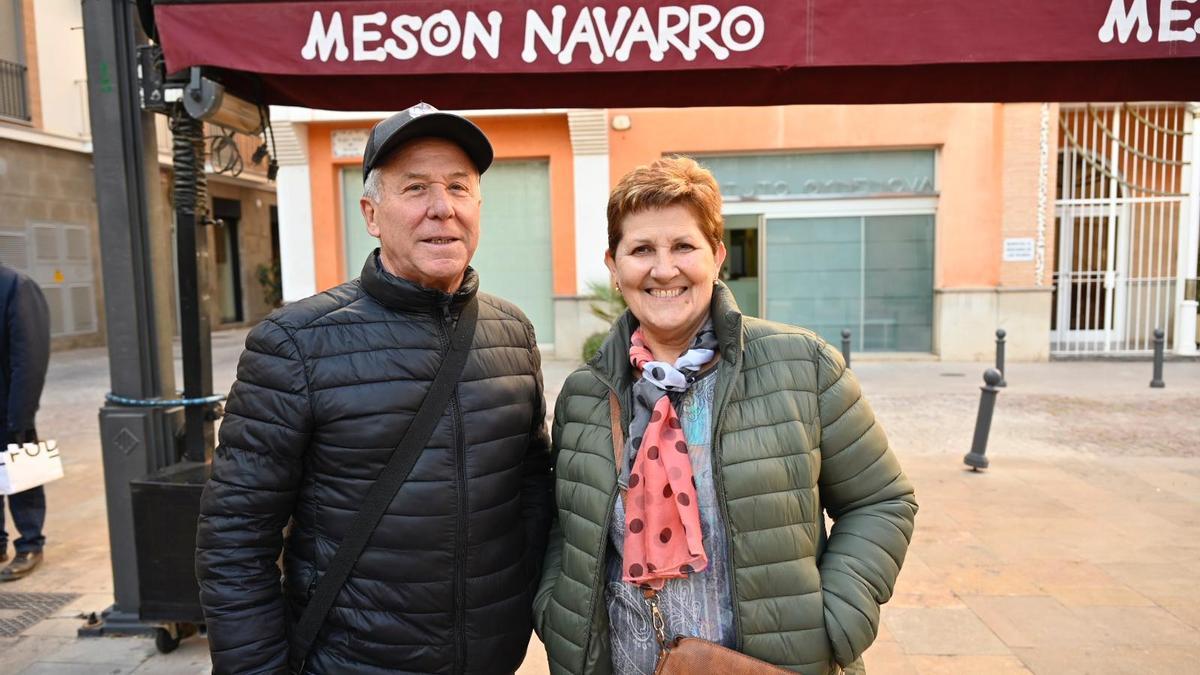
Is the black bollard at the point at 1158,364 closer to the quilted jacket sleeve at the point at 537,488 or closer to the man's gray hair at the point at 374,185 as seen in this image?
the quilted jacket sleeve at the point at 537,488

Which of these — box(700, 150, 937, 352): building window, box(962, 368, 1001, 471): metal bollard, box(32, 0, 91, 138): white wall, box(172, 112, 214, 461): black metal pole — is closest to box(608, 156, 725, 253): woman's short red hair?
box(172, 112, 214, 461): black metal pole

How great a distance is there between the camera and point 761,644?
174 centimetres

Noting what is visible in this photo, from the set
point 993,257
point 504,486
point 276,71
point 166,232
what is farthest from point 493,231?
point 504,486

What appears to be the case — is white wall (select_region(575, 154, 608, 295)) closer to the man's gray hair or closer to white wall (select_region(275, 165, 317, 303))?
white wall (select_region(275, 165, 317, 303))

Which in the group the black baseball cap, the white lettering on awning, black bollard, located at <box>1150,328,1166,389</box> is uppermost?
the white lettering on awning

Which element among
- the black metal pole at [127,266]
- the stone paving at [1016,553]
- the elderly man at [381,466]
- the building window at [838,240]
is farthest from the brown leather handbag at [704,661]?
the building window at [838,240]

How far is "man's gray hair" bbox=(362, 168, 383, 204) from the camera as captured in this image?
6.31ft

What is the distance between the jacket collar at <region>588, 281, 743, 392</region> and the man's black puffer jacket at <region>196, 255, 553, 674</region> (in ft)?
0.98

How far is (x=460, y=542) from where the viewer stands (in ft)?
6.26

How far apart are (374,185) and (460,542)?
3.00ft

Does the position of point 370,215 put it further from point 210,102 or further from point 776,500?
point 210,102

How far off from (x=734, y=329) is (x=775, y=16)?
4.41ft

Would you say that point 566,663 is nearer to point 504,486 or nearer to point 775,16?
point 504,486

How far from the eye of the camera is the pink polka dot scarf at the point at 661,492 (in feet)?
5.72
